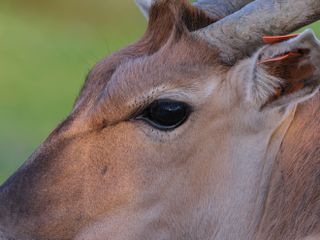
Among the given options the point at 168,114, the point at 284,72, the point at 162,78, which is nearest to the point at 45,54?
the point at 162,78

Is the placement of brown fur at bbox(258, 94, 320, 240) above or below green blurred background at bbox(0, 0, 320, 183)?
below

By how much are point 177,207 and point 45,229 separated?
1.00m

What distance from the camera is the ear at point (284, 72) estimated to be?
7067 mm

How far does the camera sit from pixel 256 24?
7.27 m

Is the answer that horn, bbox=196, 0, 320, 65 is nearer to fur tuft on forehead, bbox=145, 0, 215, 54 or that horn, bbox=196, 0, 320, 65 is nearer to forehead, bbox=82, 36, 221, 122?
forehead, bbox=82, 36, 221, 122

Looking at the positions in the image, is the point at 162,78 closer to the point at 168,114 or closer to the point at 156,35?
the point at 168,114

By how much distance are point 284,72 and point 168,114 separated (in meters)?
0.91

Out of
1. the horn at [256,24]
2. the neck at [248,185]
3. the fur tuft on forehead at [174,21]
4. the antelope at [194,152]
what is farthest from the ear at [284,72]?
the fur tuft on forehead at [174,21]

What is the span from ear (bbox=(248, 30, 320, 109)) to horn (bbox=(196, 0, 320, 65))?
0.16 meters

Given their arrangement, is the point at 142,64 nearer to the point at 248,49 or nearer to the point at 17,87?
the point at 248,49

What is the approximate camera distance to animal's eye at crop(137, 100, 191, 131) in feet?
23.8

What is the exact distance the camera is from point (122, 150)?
286 inches

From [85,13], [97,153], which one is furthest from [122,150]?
[85,13]

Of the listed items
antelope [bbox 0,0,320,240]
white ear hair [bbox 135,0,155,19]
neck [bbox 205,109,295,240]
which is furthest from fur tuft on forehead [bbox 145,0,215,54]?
neck [bbox 205,109,295,240]
